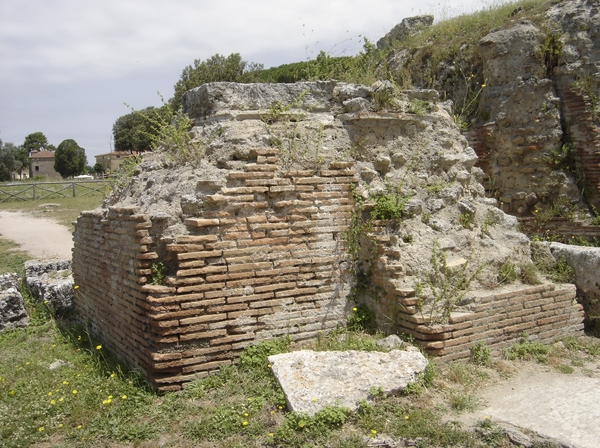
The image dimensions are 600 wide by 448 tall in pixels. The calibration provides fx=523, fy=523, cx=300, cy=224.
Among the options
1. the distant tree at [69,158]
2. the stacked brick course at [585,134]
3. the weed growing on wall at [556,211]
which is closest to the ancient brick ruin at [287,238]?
the weed growing on wall at [556,211]

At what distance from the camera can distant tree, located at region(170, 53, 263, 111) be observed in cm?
2458

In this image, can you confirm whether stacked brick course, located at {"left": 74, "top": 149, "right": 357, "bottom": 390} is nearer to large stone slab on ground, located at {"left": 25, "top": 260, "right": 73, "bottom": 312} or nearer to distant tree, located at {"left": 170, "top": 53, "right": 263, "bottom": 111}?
large stone slab on ground, located at {"left": 25, "top": 260, "right": 73, "bottom": 312}

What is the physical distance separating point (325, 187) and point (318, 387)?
81.0 inches

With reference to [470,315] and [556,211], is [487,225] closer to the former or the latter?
[470,315]

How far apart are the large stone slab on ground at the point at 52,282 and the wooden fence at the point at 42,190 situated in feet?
45.0

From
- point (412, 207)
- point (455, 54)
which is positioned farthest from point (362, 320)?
point (455, 54)

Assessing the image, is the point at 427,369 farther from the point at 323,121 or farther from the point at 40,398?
the point at 40,398

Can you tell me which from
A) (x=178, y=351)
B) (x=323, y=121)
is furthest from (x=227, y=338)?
(x=323, y=121)

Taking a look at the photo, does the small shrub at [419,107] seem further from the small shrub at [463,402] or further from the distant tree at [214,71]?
the distant tree at [214,71]

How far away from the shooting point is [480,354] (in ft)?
16.2

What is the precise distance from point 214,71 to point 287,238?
21.8 metres

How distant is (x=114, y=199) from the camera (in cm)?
620

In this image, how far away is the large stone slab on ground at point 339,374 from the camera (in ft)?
12.9

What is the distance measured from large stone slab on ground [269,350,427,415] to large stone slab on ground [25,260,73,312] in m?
4.13
